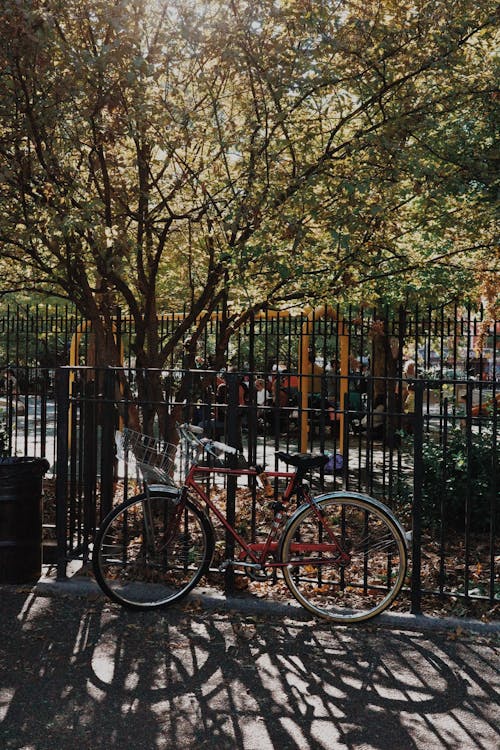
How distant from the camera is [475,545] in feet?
25.1

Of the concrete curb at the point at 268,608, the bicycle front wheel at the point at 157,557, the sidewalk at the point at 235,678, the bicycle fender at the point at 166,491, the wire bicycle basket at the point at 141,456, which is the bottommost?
the sidewalk at the point at 235,678

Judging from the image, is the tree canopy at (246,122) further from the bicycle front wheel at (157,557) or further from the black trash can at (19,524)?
the bicycle front wheel at (157,557)

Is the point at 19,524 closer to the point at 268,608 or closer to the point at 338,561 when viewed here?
the point at 268,608

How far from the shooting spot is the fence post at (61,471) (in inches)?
245

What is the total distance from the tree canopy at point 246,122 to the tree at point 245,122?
2 centimetres

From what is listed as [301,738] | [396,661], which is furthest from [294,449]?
[301,738]

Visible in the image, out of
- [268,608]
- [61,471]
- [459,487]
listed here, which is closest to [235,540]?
[268,608]

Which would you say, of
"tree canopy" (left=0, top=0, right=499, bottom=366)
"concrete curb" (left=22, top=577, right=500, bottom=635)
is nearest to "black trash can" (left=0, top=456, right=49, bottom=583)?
"concrete curb" (left=22, top=577, right=500, bottom=635)

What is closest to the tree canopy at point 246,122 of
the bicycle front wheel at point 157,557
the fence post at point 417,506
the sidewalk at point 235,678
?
the fence post at point 417,506

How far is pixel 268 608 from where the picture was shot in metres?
5.69

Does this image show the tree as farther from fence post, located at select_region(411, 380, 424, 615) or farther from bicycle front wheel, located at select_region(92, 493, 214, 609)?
bicycle front wheel, located at select_region(92, 493, 214, 609)

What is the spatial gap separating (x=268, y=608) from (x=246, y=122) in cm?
412

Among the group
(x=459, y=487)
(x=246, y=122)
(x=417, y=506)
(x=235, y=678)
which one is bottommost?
(x=235, y=678)

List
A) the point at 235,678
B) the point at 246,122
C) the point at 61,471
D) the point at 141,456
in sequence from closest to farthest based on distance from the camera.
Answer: the point at 235,678, the point at 141,456, the point at 61,471, the point at 246,122
